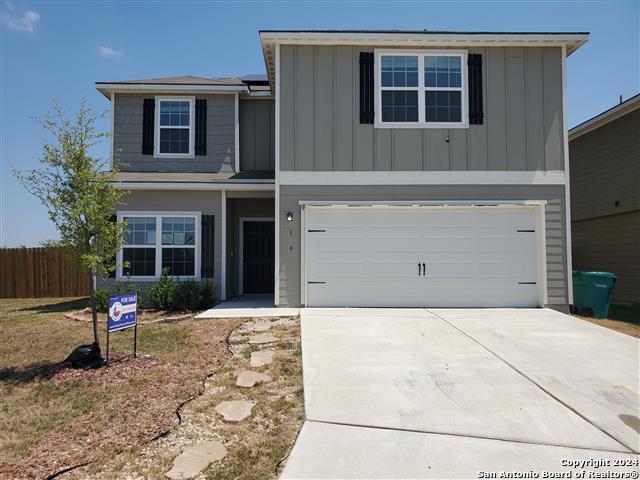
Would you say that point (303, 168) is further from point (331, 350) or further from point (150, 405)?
point (150, 405)

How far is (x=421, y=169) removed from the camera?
28.5 ft

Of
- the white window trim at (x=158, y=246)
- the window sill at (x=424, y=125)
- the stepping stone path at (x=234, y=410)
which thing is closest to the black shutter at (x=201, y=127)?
the white window trim at (x=158, y=246)

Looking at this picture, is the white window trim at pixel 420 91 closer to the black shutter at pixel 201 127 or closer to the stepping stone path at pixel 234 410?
the black shutter at pixel 201 127

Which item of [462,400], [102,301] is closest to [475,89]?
[462,400]

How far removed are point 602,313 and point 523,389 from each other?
6.10m

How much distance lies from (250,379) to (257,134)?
27.9ft

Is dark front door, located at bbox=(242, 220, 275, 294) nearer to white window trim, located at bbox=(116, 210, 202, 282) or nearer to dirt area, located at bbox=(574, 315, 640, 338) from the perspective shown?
white window trim, located at bbox=(116, 210, 202, 282)

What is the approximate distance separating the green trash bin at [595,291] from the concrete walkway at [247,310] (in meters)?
6.72

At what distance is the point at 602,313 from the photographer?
8.86 metres

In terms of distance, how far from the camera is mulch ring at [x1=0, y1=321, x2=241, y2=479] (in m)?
3.05

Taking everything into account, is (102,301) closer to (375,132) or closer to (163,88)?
(163,88)

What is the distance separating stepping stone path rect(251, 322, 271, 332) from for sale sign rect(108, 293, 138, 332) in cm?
200

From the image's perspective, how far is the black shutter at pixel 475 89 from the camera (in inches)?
344

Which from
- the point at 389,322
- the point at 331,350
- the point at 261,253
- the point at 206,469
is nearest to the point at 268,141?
the point at 261,253
